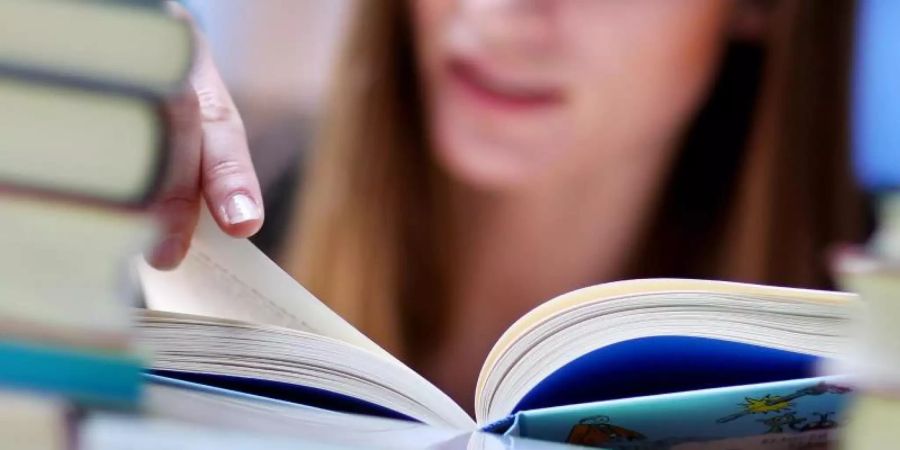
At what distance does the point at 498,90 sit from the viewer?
101 centimetres

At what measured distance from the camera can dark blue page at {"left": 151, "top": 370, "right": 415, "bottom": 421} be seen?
0.35 meters

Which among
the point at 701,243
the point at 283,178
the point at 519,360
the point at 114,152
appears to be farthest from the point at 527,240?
the point at 114,152

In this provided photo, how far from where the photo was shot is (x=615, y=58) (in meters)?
0.95

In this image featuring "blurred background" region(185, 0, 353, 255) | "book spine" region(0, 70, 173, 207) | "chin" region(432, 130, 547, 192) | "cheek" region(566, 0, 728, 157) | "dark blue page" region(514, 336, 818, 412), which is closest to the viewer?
"book spine" region(0, 70, 173, 207)

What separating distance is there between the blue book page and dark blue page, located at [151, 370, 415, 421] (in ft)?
0.21

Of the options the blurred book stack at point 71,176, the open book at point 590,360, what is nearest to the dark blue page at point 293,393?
the open book at point 590,360

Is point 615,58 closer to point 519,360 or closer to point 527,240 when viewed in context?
point 527,240

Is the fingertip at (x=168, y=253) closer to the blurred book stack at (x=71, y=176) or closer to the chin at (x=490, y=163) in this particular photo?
the blurred book stack at (x=71, y=176)

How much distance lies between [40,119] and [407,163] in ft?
2.90

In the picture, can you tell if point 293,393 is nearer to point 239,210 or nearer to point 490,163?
point 239,210

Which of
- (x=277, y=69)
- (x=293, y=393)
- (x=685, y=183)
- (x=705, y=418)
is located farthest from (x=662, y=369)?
(x=277, y=69)

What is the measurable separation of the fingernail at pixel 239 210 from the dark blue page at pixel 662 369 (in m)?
0.16

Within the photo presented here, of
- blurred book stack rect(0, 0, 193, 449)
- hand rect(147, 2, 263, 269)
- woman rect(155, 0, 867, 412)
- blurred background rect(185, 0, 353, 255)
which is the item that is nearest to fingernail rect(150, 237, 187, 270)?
hand rect(147, 2, 263, 269)

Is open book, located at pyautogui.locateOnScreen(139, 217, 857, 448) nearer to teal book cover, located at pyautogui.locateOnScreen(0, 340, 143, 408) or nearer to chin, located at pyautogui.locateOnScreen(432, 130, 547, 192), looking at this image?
teal book cover, located at pyautogui.locateOnScreen(0, 340, 143, 408)
